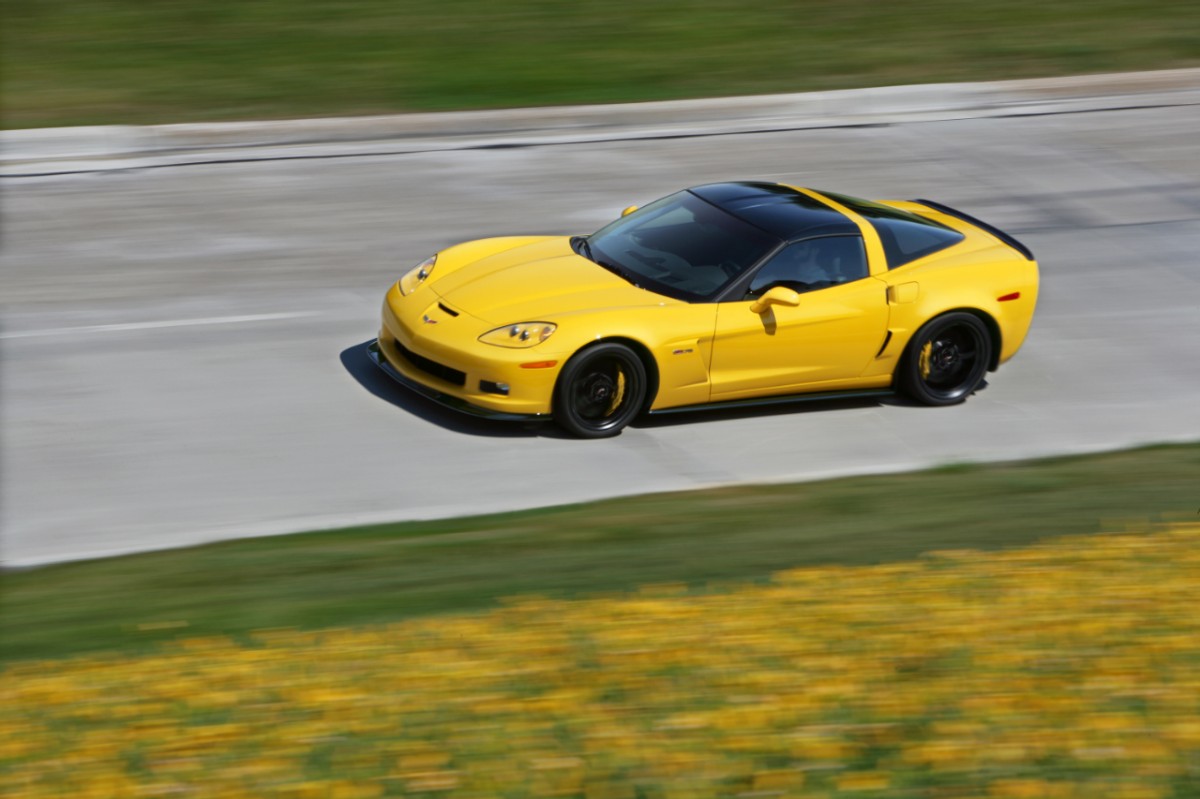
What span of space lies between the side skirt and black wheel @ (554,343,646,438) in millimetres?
216

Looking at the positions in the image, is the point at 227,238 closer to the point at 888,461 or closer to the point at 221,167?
the point at 221,167

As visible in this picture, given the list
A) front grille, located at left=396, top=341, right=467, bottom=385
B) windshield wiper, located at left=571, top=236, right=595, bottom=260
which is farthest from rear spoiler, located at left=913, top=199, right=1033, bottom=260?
front grille, located at left=396, top=341, right=467, bottom=385

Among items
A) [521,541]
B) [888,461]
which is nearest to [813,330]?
[888,461]

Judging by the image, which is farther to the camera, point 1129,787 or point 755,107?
point 755,107

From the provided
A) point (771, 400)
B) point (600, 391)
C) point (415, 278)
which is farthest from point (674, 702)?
point (415, 278)

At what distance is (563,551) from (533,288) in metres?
2.51

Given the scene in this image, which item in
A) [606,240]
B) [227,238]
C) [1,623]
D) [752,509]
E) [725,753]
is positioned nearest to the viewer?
[725,753]

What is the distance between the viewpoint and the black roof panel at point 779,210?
9648 millimetres

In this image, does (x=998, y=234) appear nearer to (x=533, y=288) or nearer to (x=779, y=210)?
(x=779, y=210)

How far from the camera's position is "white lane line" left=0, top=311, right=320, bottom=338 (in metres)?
10.5

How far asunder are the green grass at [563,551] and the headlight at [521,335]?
1.17m

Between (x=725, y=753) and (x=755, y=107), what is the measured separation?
537 inches

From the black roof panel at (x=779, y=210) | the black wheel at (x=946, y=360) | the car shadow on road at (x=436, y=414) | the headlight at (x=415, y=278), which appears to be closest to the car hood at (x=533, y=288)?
the headlight at (x=415, y=278)

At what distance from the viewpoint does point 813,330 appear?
374 inches
